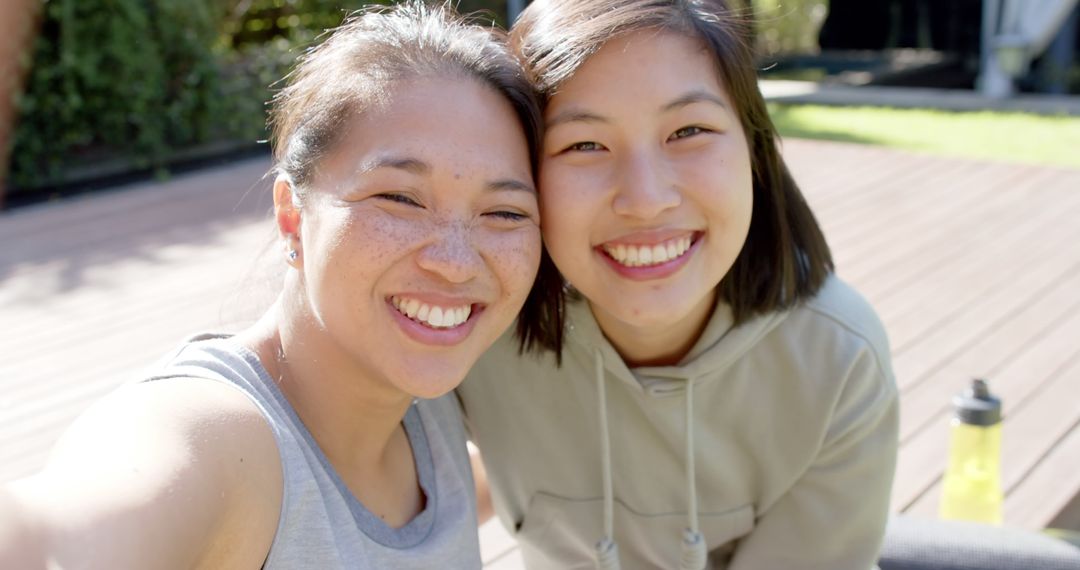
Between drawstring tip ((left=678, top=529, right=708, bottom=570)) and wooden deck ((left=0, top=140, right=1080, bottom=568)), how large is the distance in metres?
0.88

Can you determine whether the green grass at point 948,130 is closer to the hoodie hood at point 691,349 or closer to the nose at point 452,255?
the hoodie hood at point 691,349

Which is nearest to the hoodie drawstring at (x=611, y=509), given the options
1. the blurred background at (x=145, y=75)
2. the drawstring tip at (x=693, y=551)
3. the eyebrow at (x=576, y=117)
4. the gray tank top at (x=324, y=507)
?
the drawstring tip at (x=693, y=551)

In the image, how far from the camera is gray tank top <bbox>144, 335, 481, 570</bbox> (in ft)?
4.76

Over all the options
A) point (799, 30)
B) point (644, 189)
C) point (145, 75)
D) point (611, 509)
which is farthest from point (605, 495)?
point (799, 30)

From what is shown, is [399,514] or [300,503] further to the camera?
[399,514]

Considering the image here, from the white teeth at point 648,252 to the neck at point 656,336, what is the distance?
0.25 metres

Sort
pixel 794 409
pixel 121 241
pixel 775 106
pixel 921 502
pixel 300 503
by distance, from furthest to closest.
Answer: pixel 775 106 < pixel 121 241 < pixel 921 502 < pixel 794 409 < pixel 300 503

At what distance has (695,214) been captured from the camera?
5.69 ft

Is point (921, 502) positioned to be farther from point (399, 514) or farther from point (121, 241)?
point (121, 241)

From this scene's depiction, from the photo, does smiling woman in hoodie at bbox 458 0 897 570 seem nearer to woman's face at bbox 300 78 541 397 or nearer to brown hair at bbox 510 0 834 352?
brown hair at bbox 510 0 834 352

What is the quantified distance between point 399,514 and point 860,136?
7.90m

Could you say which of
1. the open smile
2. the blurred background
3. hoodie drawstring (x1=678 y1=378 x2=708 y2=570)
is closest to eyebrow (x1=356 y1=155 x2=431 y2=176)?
the open smile

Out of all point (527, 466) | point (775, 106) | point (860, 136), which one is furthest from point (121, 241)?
point (775, 106)

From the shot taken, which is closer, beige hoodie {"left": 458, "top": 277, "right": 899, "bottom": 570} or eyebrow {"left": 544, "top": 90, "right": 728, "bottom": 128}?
eyebrow {"left": 544, "top": 90, "right": 728, "bottom": 128}
